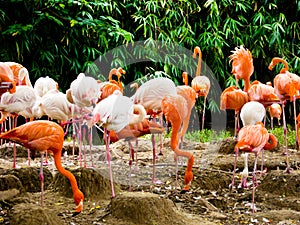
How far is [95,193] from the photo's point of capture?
1.92m

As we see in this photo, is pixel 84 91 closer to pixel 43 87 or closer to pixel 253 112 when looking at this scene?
pixel 43 87

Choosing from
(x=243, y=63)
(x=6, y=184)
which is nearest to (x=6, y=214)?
(x=6, y=184)

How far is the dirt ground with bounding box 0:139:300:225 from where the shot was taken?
164 cm

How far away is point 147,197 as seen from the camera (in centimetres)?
Result: 167

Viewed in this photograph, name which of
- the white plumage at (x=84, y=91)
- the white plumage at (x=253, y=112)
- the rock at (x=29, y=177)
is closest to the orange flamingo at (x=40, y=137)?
the white plumage at (x=84, y=91)

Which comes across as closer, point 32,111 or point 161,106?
point 161,106

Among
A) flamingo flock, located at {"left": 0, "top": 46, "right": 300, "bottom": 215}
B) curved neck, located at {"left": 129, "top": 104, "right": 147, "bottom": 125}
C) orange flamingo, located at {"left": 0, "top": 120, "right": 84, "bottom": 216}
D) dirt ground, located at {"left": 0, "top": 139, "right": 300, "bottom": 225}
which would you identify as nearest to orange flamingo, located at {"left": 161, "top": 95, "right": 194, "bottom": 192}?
flamingo flock, located at {"left": 0, "top": 46, "right": 300, "bottom": 215}

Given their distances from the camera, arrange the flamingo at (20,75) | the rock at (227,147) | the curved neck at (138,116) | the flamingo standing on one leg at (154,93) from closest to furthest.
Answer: the curved neck at (138,116) < the flamingo standing on one leg at (154,93) < the flamingo at (20,75) < the rock at (227,147)

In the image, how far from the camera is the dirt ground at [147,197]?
5.38 ft

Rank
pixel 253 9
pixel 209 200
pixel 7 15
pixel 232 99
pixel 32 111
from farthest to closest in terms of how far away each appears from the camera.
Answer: pixel 253 9
pixel 7 15
pixel 232 99
pixel 32 111
pixel 209 200

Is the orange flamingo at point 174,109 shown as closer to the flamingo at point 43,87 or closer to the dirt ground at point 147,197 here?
the dirt ground at point 147,197

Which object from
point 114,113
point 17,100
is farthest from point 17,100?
point 114,113

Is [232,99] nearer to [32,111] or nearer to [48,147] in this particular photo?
[32,111]

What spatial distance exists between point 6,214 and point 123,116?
0.51 meters
